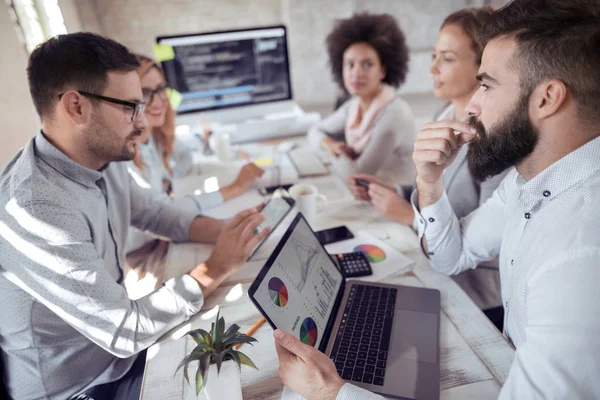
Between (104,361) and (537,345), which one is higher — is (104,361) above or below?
below

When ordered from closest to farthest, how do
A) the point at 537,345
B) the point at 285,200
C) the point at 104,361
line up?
the point at 537,345 < the point at 104,361 < the point at 285,200

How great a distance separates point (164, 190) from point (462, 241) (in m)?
1.32

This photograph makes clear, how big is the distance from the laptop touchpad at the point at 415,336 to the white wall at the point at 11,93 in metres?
1.47

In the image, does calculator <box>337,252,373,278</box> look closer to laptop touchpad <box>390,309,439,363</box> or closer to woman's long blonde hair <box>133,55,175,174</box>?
laptop touchpad <box>390,309,439,363</box>

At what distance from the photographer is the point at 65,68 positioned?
104 cm

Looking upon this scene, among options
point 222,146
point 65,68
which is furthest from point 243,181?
point 65,68

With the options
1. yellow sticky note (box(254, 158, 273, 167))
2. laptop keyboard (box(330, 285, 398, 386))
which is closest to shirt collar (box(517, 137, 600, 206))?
laptop keyboard (box(330, 285, 398, 386))

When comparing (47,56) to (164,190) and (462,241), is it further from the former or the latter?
(462,241)

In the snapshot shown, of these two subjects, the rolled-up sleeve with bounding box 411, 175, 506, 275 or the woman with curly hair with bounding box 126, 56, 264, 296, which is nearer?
the rolled-up sleeve with bounding box 411, 175, 506, 275

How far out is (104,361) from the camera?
1096 mm

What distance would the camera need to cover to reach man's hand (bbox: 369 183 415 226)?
4.66 ft

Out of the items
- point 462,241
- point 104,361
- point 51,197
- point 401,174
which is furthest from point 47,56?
point 401,174

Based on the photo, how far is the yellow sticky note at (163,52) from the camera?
2.05m

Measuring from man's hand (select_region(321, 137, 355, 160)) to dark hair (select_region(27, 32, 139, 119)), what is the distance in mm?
1285
